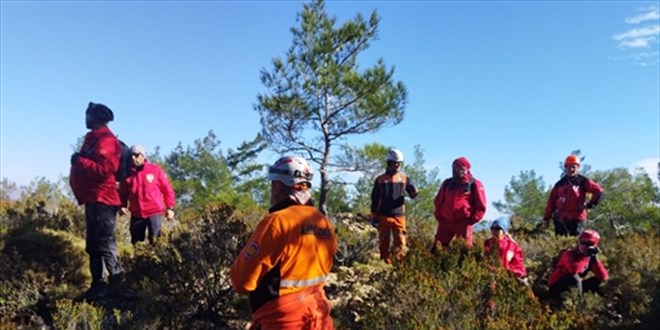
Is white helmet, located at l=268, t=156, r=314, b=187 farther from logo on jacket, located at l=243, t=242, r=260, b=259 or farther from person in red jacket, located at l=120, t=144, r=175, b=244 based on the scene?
person in red jacket, located at l=120, t=144, r=175, b=244

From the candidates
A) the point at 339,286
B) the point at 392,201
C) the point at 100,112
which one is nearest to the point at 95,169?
the point at 100,112

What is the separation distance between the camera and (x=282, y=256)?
260 centimetres

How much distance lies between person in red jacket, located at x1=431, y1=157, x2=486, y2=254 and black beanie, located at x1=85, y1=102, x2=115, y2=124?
384 cm

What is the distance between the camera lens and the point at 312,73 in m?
15.3

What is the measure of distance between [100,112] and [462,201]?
412 centimetres

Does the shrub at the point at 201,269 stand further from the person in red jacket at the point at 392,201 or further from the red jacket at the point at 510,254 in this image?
the red jacket at the point at 510,254

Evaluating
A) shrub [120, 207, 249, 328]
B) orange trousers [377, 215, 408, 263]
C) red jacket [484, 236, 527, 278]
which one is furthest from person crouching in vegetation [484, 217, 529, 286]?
shrub [120, 207, 249, 328]

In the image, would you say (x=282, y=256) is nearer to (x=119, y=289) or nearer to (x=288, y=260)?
(x=288, y=260)

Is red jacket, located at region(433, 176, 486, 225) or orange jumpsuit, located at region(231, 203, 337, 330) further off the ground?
red jacket, located at region(433, 176, 486, 225)

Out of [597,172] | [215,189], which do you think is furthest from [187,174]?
[597,172]

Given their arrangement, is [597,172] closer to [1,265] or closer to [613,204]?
[613,204]

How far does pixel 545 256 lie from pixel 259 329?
5.85m

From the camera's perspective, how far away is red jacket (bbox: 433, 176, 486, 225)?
6145 mm

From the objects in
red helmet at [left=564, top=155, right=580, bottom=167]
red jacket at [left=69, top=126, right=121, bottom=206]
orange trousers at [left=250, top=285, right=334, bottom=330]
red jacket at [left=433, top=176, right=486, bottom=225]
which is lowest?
orange trousers at [left=250, top=285, right=334, bottom=330]
